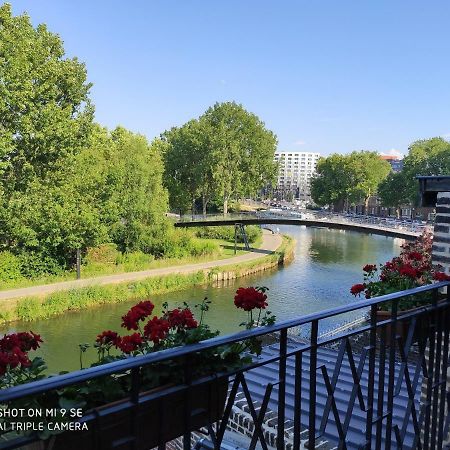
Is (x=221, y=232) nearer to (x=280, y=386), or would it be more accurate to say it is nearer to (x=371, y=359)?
(x=371, y=359)

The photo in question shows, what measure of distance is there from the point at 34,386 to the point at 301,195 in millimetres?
126348

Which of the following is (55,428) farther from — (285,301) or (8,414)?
(285,301)

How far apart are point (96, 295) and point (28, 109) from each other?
681 centimetres

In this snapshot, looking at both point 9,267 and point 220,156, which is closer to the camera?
point 9,267

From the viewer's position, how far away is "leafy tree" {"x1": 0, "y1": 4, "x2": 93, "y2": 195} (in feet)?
51.7

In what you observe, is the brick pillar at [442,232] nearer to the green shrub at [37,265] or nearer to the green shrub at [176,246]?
the green shrub at [37,265]

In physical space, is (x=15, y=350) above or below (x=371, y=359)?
above

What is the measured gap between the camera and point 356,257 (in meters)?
31.4

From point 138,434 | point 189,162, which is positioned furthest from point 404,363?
point 189,162

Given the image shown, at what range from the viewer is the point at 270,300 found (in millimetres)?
18500

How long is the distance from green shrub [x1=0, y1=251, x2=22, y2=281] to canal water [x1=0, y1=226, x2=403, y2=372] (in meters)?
3.31

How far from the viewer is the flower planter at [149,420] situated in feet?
4.39

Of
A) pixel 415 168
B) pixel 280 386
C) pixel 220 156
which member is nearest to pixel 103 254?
pixel 220 156

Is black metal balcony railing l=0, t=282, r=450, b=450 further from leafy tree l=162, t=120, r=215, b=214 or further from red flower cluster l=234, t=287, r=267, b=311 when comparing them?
leafy tree l=162, t=120, r=215, b=214
